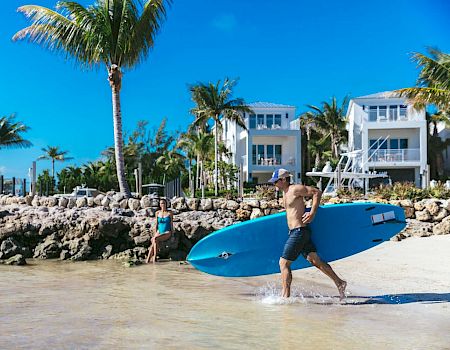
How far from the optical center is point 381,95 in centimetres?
3569

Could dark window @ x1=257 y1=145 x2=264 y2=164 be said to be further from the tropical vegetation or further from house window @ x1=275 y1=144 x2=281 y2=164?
the tropical vegetation

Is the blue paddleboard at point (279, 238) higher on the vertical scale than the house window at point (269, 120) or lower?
lower

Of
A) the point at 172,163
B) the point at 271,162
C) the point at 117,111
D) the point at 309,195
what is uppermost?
the point at 117,111

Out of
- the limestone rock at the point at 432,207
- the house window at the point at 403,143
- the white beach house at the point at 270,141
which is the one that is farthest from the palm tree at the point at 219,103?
the limestone rock at the point at 432,207

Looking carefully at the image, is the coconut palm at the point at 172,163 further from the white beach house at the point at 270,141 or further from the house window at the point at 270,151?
the house window at the point at 270,151

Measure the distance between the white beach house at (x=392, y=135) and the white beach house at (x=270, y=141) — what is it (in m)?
4.77

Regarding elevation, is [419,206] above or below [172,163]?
below

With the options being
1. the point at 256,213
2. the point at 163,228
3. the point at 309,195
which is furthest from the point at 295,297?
the point at 256,213

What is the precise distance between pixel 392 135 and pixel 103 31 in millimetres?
24071

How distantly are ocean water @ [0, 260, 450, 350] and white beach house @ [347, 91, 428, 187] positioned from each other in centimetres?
2580

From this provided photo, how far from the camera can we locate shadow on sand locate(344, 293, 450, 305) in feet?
21.5

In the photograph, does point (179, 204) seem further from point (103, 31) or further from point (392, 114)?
point (392, 114)

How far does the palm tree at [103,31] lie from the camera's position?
16.6 metres

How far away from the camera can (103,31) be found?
54.1ft
